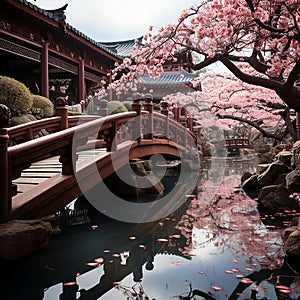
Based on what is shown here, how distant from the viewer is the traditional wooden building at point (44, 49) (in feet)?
Result: 33.3

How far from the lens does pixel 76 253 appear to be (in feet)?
17.5

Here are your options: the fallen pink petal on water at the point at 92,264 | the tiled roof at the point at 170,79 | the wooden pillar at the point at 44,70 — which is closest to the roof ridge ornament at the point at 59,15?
the wooden pillar at the point at 44,70

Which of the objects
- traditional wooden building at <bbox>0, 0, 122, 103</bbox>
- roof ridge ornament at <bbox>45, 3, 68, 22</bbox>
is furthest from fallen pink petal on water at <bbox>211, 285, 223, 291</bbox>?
roof ridge ornament at <bbox>45, 3, 68, 22</bbox>

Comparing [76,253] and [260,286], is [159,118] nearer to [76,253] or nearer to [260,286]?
[76,253]

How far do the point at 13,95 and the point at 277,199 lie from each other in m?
7.08

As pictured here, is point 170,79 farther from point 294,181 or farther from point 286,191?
point 294,181

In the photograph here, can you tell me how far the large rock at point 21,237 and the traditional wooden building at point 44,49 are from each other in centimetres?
695

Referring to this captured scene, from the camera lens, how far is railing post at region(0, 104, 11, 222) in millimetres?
4281

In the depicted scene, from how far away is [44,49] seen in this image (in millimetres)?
11914

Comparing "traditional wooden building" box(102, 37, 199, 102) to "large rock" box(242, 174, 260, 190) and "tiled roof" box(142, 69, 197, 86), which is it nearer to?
"tiled roof" box(142, 69, 197, 86)

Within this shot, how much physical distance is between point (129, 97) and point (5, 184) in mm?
17910

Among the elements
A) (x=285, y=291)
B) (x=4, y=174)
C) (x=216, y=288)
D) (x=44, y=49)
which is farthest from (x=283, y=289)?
(x=44, y=49)

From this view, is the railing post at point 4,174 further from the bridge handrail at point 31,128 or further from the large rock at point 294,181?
the large rock at point 294,181

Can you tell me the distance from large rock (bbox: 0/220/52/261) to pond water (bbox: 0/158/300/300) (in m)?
0.21
